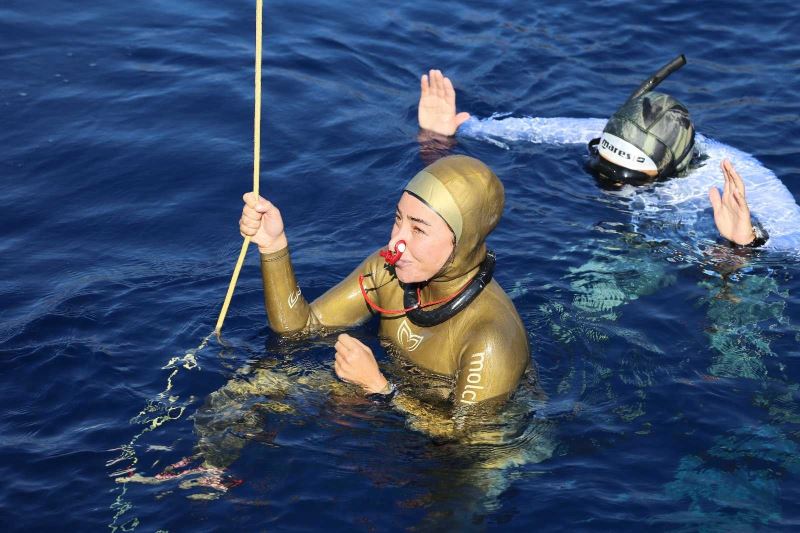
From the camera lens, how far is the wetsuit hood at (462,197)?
5.53 meters

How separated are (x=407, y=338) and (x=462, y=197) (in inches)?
46.1

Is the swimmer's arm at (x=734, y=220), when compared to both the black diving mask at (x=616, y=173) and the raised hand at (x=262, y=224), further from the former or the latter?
the raised hand at (x=262, y=224)

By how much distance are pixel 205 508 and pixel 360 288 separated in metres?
1.74

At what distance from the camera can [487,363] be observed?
18.7 feet

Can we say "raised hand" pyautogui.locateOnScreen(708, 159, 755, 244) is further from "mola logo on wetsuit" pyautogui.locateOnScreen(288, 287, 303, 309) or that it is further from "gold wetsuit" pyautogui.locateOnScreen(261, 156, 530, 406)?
"mola logo on wetsuit" pyautogui.locateOnScreen(288, 287, 303, 309)

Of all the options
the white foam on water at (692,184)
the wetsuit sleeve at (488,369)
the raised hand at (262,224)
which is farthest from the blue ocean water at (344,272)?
the raised hand at (262,224)

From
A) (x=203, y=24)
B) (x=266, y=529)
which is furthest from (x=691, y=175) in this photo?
(x=203, y=24)

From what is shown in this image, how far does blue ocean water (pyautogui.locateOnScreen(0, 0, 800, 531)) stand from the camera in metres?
5.76

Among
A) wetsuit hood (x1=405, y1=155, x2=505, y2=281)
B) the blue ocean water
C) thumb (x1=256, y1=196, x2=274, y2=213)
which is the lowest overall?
the blue ocean water

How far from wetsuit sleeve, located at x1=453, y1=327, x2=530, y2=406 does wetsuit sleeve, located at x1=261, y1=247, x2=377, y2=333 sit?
1.06 meters

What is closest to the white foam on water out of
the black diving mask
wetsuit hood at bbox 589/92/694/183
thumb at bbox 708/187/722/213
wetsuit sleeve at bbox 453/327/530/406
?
the black diving mask

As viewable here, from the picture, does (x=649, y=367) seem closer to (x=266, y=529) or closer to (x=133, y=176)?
(x=266, y=529)

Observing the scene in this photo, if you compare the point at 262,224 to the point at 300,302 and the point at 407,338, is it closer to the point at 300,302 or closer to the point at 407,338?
the point at 300,302

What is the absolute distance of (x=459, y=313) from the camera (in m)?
5.95
